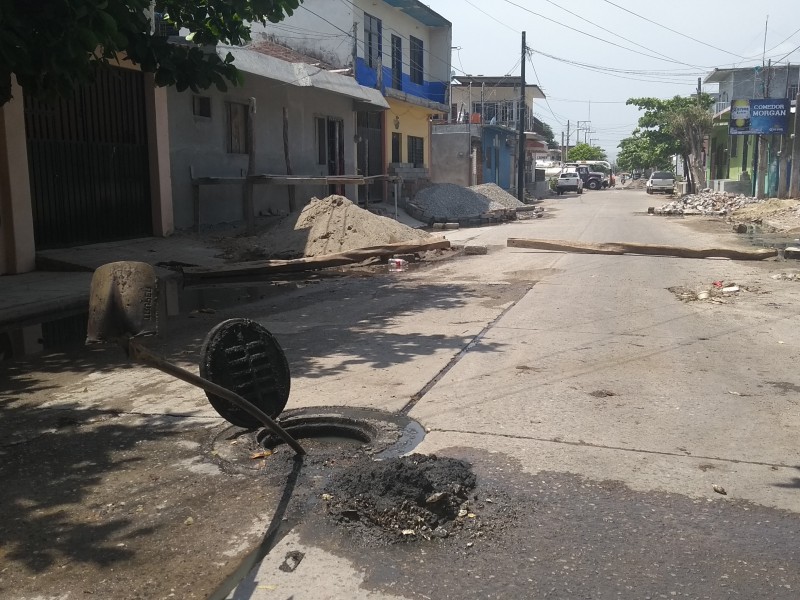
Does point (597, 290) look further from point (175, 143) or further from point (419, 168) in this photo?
point (419, 168)

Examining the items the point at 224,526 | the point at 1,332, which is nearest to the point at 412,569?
the point at 224,526

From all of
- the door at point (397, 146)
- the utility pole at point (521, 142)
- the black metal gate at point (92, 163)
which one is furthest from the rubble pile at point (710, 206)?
the black metal gate at point (92, 163)

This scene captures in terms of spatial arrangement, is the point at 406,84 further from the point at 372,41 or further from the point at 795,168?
the point at 795,168

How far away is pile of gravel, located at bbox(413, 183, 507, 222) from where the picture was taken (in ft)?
89.1

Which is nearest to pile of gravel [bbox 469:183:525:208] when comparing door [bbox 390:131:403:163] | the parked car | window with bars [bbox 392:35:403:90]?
door [bbox 390:131:403:163]

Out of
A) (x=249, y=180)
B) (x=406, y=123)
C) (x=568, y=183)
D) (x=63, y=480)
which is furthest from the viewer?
(x=568, y=183)

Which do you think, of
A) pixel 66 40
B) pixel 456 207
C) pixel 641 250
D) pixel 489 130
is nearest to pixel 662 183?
pixel 489 130

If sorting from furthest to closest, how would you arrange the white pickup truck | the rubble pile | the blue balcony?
the white pickup truck
the rubble pile
the blue balcony

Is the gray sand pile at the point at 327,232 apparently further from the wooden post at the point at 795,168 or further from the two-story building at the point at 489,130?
the two-story building at the point at 489,130

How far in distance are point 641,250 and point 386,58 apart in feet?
58.9

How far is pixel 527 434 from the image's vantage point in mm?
4711

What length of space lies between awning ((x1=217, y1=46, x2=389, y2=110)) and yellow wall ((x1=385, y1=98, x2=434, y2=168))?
4314 millimetres

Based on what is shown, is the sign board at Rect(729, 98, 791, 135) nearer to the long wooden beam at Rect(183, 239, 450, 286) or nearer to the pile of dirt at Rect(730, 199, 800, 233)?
the pile of dirt at Rect(730, 199, 800, 233)

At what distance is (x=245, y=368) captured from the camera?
414 centimetres
